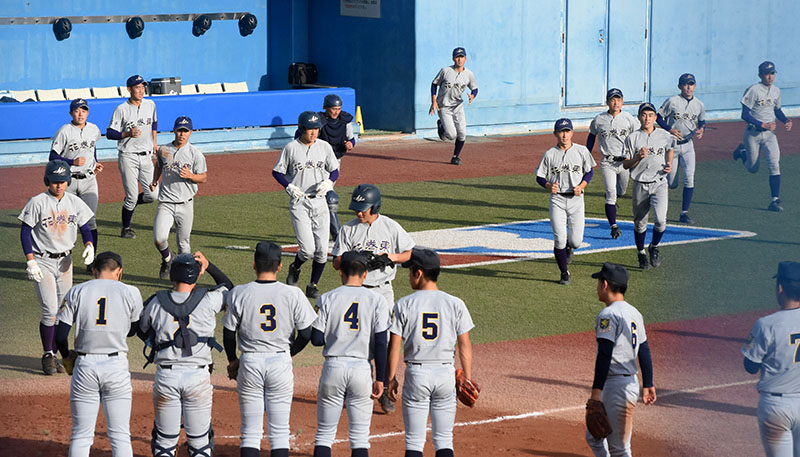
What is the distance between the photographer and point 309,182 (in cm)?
1286

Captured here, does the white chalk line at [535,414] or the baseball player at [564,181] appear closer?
the white chalk line at [535,414]

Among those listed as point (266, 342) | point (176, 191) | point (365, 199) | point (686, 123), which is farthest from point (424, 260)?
point (686, 123)

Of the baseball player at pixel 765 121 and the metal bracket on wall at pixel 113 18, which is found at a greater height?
the metal bracket on wall at pixel 113 18

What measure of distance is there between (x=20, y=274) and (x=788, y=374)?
33.1ft

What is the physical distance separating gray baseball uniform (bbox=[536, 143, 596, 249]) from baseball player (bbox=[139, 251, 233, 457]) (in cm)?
689

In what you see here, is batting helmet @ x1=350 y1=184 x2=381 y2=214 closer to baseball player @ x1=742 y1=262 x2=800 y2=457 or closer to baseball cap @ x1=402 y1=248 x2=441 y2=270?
baseball cap @ x1=402 y1=248 x2=441 y2=270

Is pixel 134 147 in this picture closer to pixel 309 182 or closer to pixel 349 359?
pixel 309 182

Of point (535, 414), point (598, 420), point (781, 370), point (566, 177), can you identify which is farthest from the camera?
point (566, 177)

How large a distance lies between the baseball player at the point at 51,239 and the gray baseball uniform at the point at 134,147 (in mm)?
5569

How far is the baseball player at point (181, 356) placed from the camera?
7383 millimetres

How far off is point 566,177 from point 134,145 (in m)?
6.25

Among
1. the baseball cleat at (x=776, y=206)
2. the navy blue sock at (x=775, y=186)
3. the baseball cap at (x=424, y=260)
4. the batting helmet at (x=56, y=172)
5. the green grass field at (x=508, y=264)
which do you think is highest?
the batting helmet at (x=56, y=172)

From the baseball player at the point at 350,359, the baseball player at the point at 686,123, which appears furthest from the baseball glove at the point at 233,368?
the baseball player at the point at 686,123

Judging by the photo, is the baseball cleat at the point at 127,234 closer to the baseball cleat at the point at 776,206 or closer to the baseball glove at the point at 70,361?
the baseball glove at the point at 70,361
